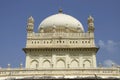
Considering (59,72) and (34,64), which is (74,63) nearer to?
(34,64)

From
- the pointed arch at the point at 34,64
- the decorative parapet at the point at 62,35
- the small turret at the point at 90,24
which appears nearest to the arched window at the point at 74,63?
the decorative parapet at the point at 62,35

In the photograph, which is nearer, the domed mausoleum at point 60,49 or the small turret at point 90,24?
the domed mausoleum at point 60,49

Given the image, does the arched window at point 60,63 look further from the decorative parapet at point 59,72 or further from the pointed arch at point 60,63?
the decorative parapet at point 59,72

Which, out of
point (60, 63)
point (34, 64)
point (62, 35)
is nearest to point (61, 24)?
point (62, 35)

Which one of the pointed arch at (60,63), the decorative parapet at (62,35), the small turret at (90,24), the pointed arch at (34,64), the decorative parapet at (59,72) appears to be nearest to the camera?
the decorative parapet at (59,72)

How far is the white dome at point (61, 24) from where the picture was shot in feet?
135

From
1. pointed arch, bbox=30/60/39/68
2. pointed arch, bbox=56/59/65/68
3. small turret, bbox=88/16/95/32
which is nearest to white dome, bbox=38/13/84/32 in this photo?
small turret, bbox=88/16/95/32

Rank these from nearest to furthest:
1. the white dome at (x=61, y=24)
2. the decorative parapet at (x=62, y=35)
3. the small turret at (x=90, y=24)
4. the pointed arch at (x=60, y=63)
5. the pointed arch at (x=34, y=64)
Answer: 1. the pointed arch at (x=34, y=64)
2. the pointed arch at (x=60, y=63)
3. the decorative parapet at (x=62, y=35)
4. the small turret at (x=90, y=24)
5. the white dome at (x=61, y=24)

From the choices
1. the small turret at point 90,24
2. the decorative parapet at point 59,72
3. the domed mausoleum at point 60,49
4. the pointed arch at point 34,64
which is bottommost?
the decorative parapet at point 59,72

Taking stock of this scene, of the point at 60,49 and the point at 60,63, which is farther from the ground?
the point at 60,49

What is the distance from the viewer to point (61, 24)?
4147 cm

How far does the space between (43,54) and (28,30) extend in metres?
4.18

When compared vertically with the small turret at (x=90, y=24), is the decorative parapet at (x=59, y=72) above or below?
below

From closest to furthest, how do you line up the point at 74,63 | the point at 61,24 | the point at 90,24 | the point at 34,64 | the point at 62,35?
the point at 34,64, the point at 74,63, the point at 62,35, the point at 90,24, the point at 61,24
